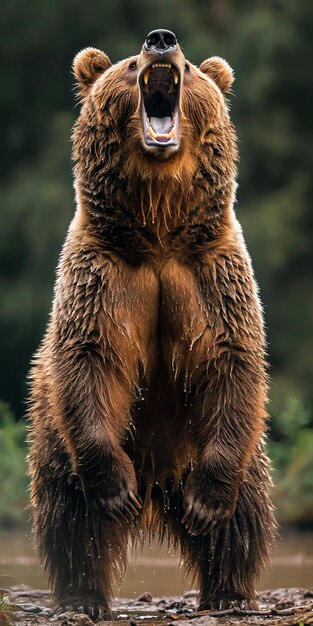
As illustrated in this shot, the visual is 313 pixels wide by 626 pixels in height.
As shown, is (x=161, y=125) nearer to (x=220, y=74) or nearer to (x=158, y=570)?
(x=220, y=74)

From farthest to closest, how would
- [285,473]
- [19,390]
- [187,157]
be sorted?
[19,390] < [285,473] < [187,157]

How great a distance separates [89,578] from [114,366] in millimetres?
949

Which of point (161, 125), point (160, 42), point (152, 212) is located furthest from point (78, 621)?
point (160, 42)

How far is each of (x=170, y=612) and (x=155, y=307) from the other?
5.12 ft

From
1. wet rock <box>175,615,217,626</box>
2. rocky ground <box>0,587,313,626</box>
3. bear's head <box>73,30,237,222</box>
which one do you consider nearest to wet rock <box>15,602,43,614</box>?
rocky ground <box>0,587,313,626</box>

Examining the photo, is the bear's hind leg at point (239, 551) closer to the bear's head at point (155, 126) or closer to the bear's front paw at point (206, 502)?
the bear's front paw at point (206, 502)

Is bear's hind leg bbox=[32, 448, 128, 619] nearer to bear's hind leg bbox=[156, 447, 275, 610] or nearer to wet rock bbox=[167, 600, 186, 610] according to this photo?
bear's hind leg bbox=[156, 447, 275, 610]

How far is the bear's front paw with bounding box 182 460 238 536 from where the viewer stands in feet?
17.5

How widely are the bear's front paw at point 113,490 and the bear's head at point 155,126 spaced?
1084 millimetres

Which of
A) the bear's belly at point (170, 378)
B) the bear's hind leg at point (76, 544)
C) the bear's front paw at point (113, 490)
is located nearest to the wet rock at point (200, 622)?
the bear's front paw at point (113, 490)

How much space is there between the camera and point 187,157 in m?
5.25

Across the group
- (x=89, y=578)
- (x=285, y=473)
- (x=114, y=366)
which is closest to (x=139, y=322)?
(x=114, y=366)

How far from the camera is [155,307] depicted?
212 inches

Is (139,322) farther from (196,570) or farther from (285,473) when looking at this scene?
(285,473)
